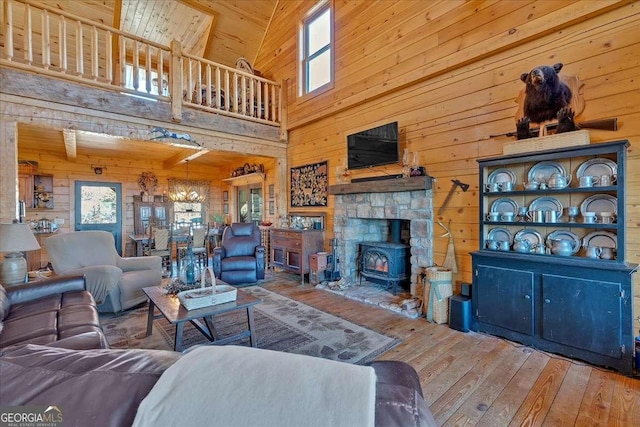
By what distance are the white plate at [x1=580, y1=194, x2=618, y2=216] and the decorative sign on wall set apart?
11.3ft

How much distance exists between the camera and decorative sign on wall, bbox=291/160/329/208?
17.3ft

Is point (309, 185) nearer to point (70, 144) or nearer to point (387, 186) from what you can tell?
point (387, 186)

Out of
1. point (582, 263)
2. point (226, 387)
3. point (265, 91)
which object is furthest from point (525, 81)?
point (265, 91)

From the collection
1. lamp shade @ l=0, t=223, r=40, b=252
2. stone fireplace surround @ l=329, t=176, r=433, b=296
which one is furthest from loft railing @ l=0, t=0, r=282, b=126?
stone fireplace surround @ l=329, t=176, r=433, b=296

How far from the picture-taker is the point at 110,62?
12.9 feet

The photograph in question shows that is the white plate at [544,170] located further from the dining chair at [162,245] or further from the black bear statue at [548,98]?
the dining chair at [162,245]

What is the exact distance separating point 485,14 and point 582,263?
2681 millimetres

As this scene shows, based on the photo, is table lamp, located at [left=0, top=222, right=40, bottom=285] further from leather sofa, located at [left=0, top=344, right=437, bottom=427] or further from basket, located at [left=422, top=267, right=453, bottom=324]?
basket, located at [left=422, top=267, right=453, bottom=324]

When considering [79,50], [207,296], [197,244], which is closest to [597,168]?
[207,296]

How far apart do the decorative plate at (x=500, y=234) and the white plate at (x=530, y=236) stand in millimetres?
78

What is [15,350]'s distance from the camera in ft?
2.50

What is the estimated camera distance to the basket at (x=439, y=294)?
321cm

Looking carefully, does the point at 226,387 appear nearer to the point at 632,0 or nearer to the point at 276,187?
the point at 632,0

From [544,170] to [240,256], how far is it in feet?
14.2
